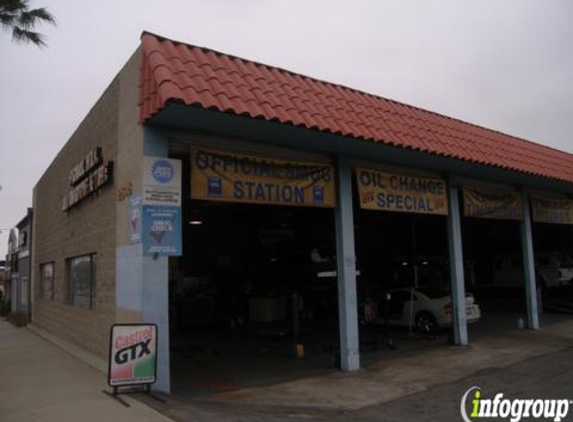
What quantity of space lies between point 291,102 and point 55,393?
21.5 ft

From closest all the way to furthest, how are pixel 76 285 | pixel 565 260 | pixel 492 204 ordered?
pixel 76 285
pixel 492 204
pixel 565 260

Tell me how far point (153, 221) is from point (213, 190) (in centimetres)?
125

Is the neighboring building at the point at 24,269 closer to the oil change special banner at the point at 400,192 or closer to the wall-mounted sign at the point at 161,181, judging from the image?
the wall-mounted sign at the point at 161,181

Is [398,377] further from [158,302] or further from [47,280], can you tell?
[47,280]

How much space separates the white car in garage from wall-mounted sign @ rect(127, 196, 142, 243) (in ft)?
33.4

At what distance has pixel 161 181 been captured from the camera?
8.49m

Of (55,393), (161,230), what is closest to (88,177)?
(161,230)

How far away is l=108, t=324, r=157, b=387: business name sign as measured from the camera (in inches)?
305

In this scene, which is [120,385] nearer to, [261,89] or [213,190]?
[213,190]

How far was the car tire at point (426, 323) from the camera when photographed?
16188 millimetres

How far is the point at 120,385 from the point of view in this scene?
7.77m

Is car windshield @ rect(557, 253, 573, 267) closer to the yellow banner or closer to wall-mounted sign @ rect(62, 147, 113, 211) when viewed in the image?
the yellow banner

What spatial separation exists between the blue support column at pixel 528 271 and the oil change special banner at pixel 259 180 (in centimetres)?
865

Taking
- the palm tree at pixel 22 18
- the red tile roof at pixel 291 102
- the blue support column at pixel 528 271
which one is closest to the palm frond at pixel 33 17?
the palm tree at pixel 22 18
